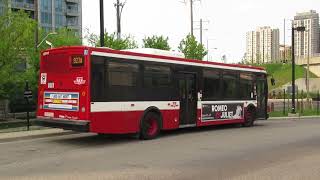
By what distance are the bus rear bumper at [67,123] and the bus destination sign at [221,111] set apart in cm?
681

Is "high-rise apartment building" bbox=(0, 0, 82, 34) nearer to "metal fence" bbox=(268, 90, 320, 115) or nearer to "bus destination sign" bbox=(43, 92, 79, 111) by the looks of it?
"metal fence" bbox=(268, 90, 320, 115)

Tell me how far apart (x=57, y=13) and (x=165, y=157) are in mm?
113732

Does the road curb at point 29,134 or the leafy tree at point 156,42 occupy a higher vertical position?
the leafy tree at point 156,42

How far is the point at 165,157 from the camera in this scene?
43.4 ft

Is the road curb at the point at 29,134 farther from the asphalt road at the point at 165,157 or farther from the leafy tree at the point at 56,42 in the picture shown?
the leafy tree at the point at 56,42

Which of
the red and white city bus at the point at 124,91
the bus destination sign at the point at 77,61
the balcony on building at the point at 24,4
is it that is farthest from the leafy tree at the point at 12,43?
the balcony on building at the point at 24,4

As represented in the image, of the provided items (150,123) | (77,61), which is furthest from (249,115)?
(77,61)

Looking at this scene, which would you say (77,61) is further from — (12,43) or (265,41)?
(265,41)

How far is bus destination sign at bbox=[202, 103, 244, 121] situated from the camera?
69.2ft

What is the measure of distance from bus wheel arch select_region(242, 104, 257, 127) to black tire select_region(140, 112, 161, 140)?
7296 millimetres

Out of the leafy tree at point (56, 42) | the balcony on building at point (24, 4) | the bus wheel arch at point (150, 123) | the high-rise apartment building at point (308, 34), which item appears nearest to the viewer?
the bus wheel arch at point (150, 123)

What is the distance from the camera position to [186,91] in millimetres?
20031

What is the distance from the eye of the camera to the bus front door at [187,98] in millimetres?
19719

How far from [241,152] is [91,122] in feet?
14.9
